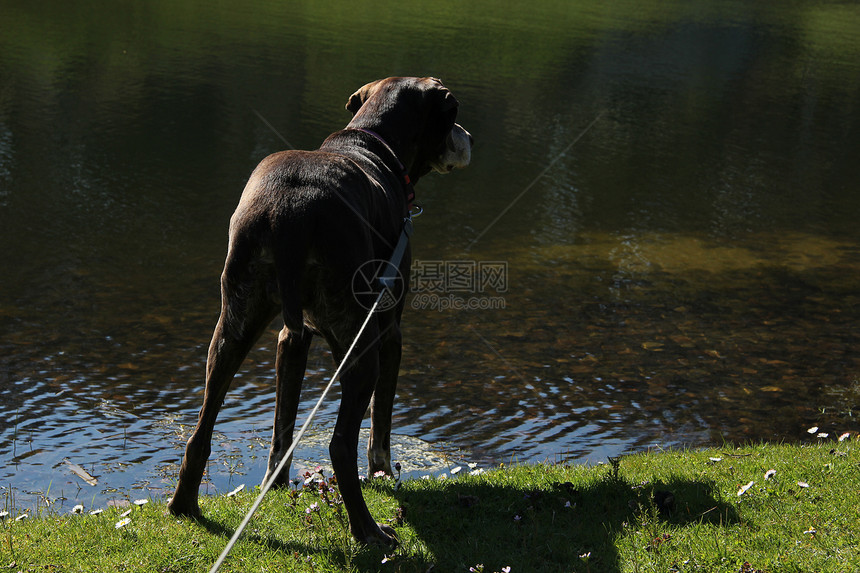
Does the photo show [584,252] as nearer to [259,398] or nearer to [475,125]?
[259,398]

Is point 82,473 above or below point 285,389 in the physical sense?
below

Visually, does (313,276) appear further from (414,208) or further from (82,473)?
(82,473)

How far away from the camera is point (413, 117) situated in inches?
239

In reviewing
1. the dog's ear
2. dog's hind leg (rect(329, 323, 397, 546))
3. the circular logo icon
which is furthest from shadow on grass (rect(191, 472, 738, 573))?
the dog's ear

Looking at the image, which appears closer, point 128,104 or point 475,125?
point 128,104

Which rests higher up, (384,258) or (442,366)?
(384,258)

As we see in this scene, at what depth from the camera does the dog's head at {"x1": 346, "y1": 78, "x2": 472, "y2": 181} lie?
603cm

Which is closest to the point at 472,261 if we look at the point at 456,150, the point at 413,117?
the point at 456,150

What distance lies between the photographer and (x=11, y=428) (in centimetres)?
784

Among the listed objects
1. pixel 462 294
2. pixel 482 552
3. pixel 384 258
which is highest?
pixel 384 258

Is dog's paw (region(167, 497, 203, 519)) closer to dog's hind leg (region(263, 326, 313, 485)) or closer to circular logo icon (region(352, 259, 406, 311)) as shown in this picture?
dog's hind leg (region(263, 326, 313, 485))

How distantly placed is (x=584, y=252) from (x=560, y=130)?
39.0 feet

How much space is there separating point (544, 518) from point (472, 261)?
9.29 meters

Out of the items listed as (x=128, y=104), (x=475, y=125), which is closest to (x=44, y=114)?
→ (x=128, y=104)
